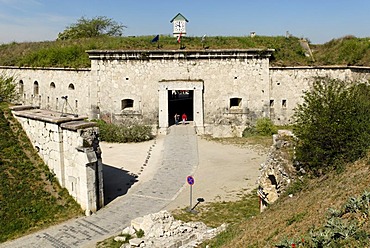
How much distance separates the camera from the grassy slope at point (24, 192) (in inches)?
448

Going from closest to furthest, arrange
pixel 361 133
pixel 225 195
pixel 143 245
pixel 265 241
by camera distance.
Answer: pixel 265 241 → pixel 143 245 → pixel 361 133 → pixel 225 195

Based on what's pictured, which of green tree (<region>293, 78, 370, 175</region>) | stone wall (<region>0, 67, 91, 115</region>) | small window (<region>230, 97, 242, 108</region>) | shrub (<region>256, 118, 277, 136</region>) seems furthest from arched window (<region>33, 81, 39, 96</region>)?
green tree (<region>293, 78, 370, 175</region>)

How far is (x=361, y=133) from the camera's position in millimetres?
10023

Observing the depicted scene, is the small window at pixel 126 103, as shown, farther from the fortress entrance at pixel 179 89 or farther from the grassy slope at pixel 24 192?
the grassy slope at pixel 24 192

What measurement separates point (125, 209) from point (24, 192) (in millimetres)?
3375

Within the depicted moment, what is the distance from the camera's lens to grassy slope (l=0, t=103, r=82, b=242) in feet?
37.3

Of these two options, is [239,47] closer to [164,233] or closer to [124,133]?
[124,133]

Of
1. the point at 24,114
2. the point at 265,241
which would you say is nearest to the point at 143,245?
the point at 265,241

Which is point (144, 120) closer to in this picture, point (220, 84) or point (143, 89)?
→ point (143, 89)

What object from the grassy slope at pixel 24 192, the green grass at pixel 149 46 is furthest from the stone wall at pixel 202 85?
the grassy slope at pixel 24 192

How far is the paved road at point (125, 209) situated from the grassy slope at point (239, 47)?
880 cm

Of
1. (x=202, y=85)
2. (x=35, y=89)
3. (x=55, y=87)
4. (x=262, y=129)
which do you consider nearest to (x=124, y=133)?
(x=202, y=85)

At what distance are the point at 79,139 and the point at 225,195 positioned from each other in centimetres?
564

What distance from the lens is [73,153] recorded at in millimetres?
12641
